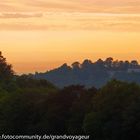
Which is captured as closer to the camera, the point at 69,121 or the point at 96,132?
the point at 96,132

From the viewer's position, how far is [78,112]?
2628 inches

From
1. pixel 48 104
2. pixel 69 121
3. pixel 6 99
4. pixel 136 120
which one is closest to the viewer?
pixel 136 120

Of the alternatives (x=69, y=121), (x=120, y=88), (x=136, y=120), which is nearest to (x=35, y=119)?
(x=69, y=121)

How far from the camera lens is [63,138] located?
61438 millimetres

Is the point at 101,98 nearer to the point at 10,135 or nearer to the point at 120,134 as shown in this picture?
the point at 120,134

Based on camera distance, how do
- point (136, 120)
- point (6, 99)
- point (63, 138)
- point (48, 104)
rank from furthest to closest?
point (6, 99) < point (48, 104) < point (63, 138) < point (136, 120)

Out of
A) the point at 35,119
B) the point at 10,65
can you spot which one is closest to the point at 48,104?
the point at 35,119

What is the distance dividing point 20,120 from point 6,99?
267 inches

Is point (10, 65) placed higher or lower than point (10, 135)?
higher

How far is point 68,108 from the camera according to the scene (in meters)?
68.4

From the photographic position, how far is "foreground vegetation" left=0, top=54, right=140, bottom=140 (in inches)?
2320

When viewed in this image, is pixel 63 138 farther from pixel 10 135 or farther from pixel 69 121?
pixel 10 135

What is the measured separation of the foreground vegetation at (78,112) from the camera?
58938 mm

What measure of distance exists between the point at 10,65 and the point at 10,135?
62753mm
